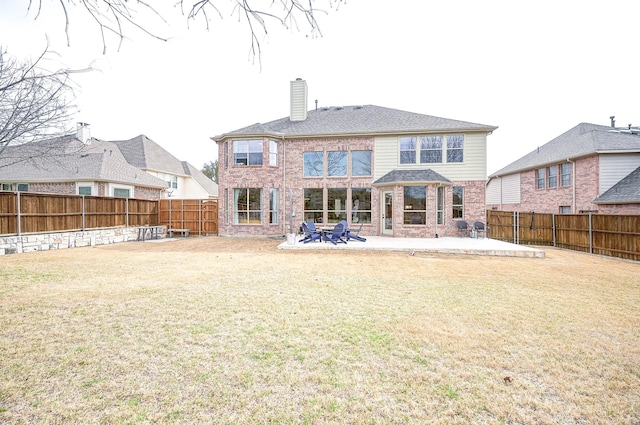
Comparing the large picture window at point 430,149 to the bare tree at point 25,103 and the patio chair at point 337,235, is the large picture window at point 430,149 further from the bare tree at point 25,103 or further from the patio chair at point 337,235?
the bare tree at point 25,103

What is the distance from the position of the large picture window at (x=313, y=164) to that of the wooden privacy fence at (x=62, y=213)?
1013cm

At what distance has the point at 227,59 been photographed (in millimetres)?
2934

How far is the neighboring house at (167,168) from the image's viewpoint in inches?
1028

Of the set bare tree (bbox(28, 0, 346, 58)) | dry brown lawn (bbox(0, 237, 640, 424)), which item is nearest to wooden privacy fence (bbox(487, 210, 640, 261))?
dry brown lawn (bbox(0, 237, 640, 424))

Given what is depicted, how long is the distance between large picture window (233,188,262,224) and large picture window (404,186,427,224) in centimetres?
818

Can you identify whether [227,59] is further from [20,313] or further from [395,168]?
[395,168]

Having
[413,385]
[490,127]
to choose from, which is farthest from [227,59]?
[490,127]

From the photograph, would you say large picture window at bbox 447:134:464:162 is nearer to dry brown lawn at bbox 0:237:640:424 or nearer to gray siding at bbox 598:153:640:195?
gray siding at bbox 598:153:640:195

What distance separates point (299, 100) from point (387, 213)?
9.17m

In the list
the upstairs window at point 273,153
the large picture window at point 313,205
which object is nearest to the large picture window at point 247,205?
the upstairs window at point 273,153

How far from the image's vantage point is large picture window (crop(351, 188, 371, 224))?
16.8 m

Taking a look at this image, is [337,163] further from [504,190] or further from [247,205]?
[504,190]

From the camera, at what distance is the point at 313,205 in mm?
17281

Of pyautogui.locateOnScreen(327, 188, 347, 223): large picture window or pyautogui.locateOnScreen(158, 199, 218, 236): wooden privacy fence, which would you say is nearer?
pyautogui.locateOnScreen(327, 188, 347, 223): large picture window
